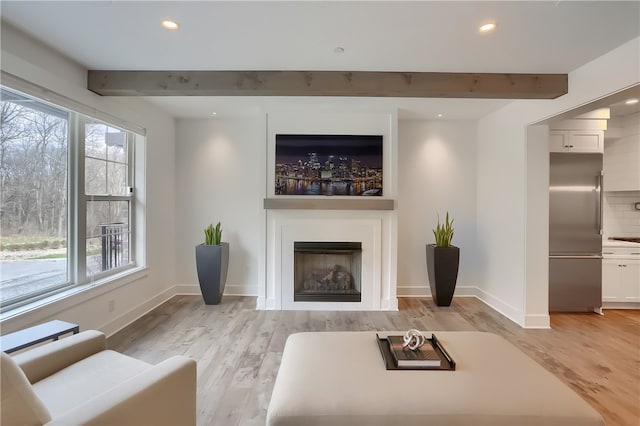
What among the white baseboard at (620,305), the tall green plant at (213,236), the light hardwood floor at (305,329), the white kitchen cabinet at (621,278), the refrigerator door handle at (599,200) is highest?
the refrigerator door handle at (599,200)

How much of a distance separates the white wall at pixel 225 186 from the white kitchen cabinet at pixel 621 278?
455 cm

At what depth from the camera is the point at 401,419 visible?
1237 millimetres

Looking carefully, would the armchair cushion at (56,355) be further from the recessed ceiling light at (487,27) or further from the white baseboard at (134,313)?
the recessed ceiling light at (487,27)

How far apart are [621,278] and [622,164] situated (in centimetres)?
152

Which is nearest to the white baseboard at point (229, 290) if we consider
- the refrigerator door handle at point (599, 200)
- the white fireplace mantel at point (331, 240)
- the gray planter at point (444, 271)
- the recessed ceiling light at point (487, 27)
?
the white fireplace mantel at point (331, 240)

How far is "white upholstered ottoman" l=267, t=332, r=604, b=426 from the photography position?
1238 millimetres

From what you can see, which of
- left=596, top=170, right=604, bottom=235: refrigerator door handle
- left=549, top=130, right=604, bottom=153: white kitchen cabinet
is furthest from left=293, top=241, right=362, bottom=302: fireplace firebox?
left=596, top=170, right=604, bottom=235: refrigerator door handle

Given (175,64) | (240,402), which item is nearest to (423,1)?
(175,64)

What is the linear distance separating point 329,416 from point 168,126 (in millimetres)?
4104

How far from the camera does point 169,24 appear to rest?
79.6 inches

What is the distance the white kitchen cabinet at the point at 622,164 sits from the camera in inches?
151

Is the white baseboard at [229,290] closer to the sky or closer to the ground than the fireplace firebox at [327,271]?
closer to the ground

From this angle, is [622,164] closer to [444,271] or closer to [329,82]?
[444,271]

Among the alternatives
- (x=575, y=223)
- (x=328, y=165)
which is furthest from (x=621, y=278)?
(x=328, y=165)
